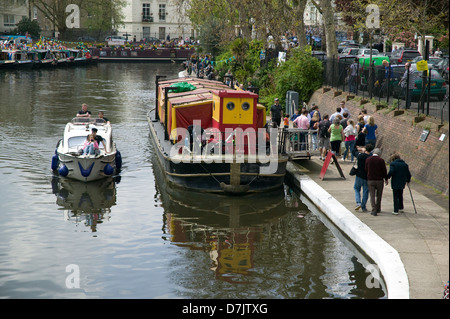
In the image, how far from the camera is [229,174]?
20.5 meters

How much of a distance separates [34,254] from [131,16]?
105319 millimetres

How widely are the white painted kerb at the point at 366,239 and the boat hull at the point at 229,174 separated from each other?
1.05 m

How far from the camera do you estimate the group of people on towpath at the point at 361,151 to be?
1634 centimetres

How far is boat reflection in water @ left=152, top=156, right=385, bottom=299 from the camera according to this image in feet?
43.8

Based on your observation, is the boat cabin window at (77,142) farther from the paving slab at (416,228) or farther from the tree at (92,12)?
the tree at (92,12)

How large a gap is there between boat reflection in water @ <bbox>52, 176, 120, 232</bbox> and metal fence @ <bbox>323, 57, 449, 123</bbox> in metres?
10.5

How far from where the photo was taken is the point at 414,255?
1351 centimetres

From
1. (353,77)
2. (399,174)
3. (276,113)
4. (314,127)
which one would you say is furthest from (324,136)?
(353,77)

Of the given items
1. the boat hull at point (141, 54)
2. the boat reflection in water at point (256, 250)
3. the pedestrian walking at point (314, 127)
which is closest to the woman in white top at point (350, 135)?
the pedestrian walking at point (314, 127)

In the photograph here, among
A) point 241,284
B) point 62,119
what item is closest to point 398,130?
point 241,284

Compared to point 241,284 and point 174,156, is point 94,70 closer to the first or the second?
point 174,156

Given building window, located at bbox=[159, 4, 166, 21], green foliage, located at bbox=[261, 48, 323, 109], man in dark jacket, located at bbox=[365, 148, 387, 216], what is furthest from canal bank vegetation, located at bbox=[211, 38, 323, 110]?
building window, located at bbox=[159, 4, 166, 21]

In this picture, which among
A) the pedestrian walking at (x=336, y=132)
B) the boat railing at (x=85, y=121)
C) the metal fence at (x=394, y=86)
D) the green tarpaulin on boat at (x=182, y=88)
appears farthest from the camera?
the green tarpaulin on boat at (x=182, y=88)
